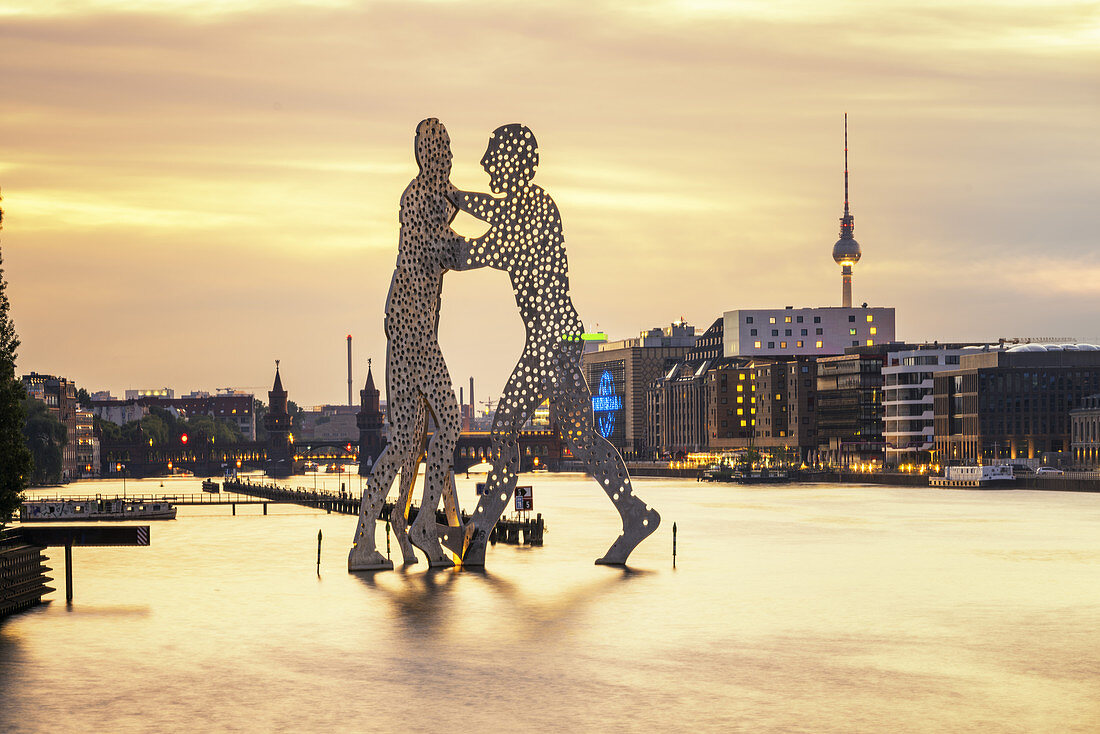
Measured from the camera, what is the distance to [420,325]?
6288cm

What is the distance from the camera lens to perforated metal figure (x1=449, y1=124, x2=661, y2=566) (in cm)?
6259

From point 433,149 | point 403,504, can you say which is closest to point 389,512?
point 403,504

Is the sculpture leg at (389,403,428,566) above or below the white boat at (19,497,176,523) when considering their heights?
above

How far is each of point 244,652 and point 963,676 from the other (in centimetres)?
1859

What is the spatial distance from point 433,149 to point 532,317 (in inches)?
298

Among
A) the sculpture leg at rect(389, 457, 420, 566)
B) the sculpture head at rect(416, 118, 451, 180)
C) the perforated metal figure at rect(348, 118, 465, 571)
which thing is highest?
the sculpture head at rect(416, 118, 451, 180)

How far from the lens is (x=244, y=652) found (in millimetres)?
42938

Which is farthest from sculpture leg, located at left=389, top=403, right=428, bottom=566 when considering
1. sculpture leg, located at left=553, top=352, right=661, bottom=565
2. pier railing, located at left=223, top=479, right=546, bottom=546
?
sculpture leg, located at left=553, top=352, right=661, bottom=565

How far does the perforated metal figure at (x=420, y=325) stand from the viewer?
62312mm

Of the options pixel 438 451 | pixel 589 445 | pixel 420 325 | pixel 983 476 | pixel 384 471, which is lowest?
pixel 983 476

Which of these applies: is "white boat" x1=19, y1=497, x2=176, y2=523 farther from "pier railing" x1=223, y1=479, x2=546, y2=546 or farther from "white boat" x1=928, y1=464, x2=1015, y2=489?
"white boat" x1=928, y1=464, x2=1015, y2=489

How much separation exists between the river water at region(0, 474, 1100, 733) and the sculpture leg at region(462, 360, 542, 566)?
2954mm

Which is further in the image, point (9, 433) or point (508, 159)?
point (508, 159)

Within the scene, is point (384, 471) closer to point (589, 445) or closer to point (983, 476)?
point (589, 445)
